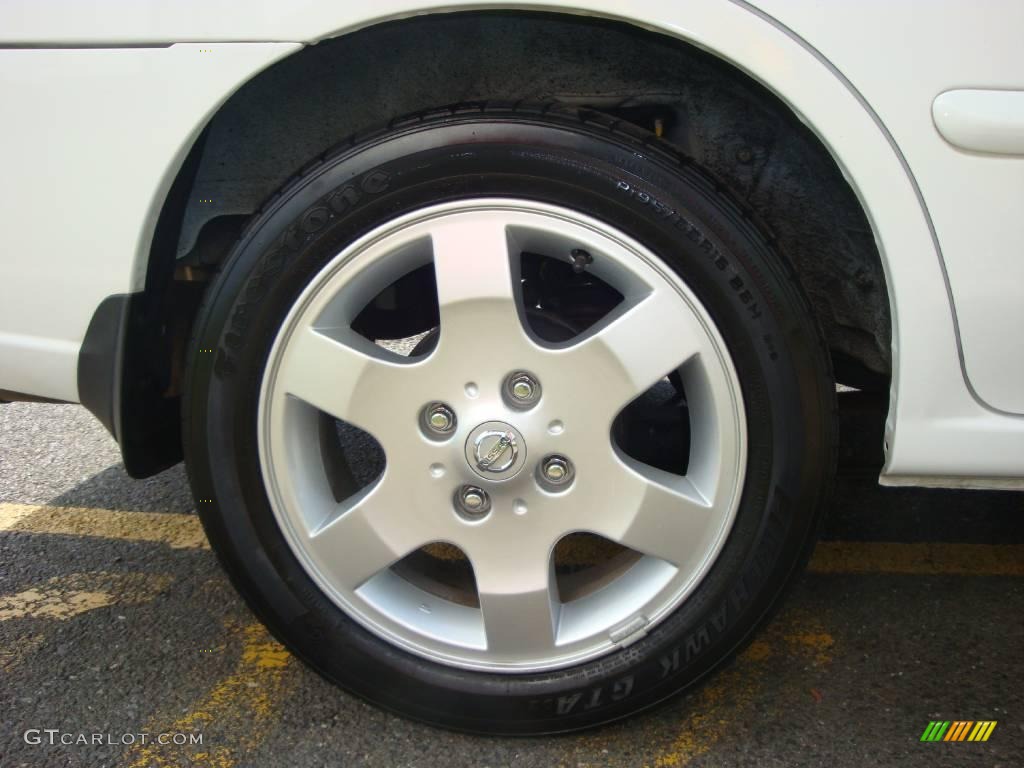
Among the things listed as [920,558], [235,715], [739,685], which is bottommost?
[235,715]

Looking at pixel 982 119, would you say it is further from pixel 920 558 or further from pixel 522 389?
pixel 920 558

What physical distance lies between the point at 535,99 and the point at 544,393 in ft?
1.58

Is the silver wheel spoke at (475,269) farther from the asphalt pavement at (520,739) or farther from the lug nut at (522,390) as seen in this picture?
the asphalt pavement at (520,739)

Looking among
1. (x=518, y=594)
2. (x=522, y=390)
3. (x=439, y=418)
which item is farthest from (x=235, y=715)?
(x=522, y=390)

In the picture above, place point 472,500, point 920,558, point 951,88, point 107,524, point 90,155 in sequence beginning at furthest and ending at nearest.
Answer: point 107,524 < point 920,558 < point 472,500 < point 90,155 < point 951,88

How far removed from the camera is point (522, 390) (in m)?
1.37

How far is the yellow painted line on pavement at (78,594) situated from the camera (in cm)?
186

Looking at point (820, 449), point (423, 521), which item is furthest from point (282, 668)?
point (820, 449)

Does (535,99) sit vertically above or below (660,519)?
above

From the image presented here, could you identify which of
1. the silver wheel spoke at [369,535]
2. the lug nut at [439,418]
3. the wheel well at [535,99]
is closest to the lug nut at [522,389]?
the lug nut at [439,418]

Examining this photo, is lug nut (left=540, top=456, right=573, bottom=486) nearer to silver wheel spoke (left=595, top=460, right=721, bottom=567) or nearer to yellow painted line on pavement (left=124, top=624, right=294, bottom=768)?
silver wheel spoke (left=595, top=460, right=721, bottom=567)

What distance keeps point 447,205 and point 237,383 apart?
42 centimetres

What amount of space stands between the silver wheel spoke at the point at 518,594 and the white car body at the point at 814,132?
564 mm

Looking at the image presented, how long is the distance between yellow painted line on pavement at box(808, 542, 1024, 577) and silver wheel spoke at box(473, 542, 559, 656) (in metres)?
0.83
